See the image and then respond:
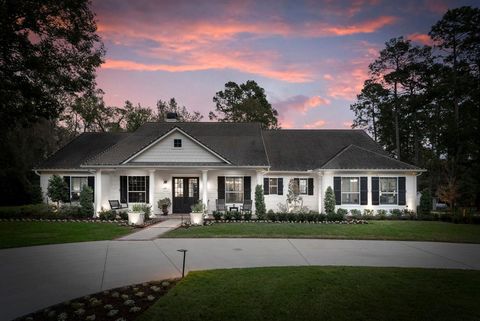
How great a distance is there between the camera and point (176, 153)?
63.1 ft

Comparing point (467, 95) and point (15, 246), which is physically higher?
Result: point (467, 95)

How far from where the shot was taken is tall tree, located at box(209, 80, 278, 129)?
43.3 metres

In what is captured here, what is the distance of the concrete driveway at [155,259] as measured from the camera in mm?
6414

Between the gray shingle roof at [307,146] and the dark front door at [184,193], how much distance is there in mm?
5159

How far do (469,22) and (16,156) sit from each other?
1505 inches

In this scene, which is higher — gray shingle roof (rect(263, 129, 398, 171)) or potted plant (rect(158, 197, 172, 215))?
gray shingle roof (rect(263, 129, 398, 171))

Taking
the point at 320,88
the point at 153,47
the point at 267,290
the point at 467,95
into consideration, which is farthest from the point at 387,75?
the point at 267,290

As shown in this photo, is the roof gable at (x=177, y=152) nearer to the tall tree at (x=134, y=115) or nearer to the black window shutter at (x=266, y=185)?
the black window shutter at (x=266, y=185)

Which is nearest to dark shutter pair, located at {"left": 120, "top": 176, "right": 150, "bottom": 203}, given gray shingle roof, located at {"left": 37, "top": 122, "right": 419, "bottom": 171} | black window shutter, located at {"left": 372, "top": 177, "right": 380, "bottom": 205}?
gray shingle roof, located at {"left": 37, "top": 122, "right": 419, "bottom": 171}

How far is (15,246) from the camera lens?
10.6 m

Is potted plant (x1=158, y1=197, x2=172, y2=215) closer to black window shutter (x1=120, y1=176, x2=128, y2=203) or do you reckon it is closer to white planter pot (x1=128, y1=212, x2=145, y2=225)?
black window shutter (x1=120, y1=176, x2=128, y2=203)

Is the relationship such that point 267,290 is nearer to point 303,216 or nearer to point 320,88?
point 303,216

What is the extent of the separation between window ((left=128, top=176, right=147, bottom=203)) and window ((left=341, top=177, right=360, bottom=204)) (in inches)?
475

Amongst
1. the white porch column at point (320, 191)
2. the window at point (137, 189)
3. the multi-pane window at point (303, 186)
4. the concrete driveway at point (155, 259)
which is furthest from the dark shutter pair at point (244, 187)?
the concrete driveway at point (155, 259)
